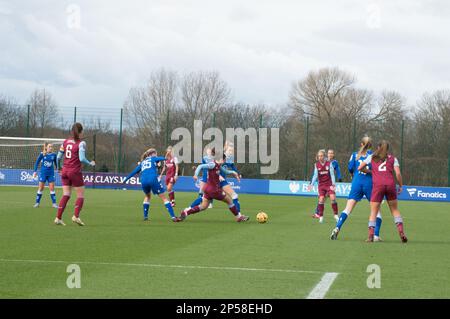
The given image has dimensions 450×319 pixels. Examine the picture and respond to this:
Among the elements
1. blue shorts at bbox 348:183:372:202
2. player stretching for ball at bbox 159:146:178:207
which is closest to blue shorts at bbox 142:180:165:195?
blue shorts at bbox 348:183:372:202

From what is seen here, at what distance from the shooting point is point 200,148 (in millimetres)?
44938

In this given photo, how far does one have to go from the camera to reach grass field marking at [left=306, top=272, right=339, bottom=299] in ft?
24.9

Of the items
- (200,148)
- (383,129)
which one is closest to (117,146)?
(200,148)

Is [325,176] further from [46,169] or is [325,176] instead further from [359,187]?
[46,169]

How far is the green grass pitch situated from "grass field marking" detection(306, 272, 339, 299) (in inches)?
3.1

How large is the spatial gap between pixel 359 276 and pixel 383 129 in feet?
133

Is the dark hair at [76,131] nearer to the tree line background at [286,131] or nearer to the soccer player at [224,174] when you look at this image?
the soccer player at [224,174]

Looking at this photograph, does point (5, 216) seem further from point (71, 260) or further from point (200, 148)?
point (200, 148)

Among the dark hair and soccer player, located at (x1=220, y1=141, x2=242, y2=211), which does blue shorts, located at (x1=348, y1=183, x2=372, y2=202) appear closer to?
soccer player, located at (x1=220, y1=141, x2=242, y2=211)

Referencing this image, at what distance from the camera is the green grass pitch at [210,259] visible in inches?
310

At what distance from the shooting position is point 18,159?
140 ft

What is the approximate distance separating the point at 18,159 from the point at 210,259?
34348 mm

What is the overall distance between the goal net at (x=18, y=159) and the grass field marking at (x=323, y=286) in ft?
112
